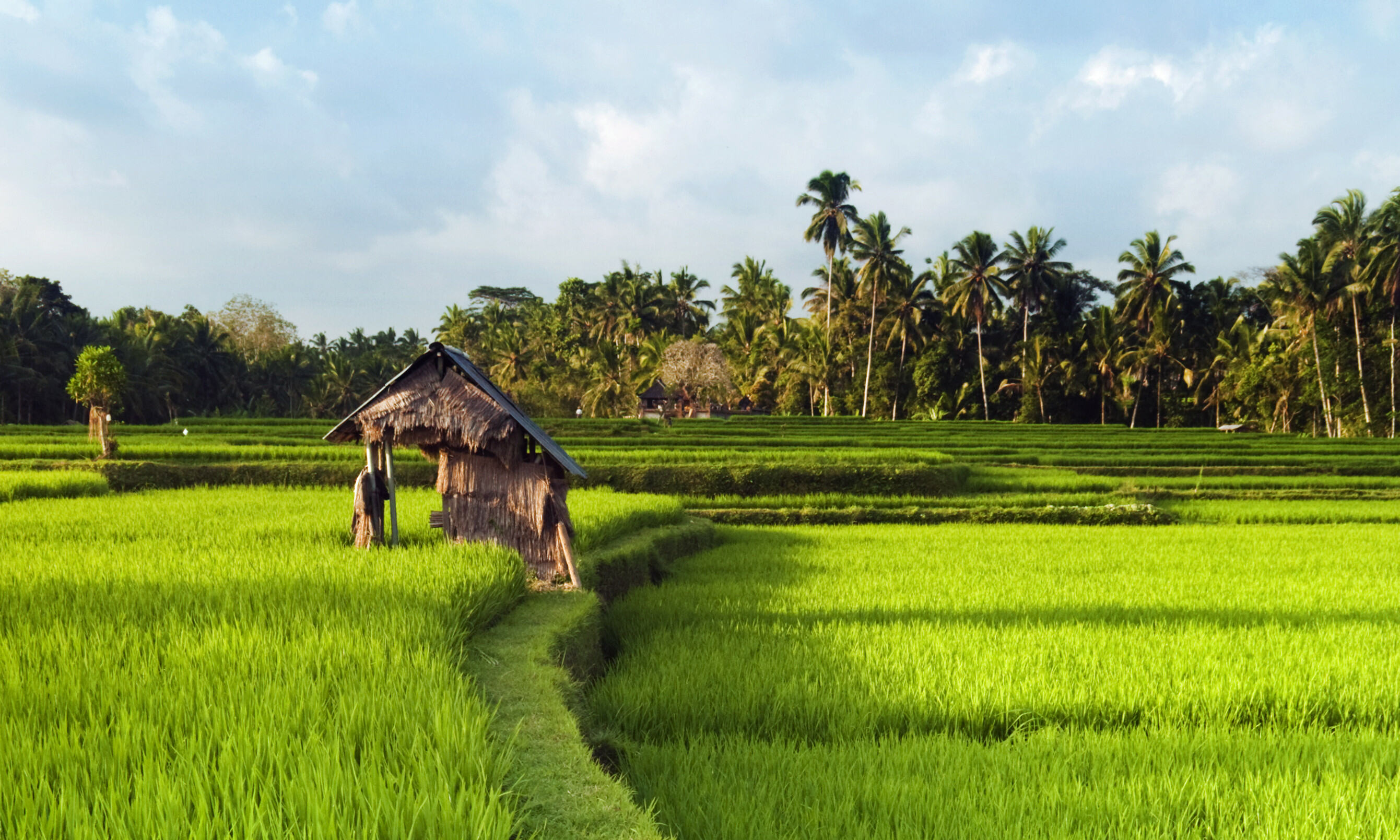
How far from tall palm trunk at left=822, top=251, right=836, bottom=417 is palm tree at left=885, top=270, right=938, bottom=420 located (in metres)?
3.53

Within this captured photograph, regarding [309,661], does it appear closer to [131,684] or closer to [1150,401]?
[131,684]

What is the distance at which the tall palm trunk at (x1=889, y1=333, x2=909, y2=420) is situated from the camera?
4584 cm

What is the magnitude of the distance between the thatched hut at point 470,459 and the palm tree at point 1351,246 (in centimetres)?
3680

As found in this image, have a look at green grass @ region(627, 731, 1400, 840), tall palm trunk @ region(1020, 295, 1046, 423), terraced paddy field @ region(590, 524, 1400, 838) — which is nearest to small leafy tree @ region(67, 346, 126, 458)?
terraced paddy field @ region(590, 524, 1400, 838)

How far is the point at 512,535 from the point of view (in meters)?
6.57

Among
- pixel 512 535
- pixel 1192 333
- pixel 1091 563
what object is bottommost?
pixel 1091 563

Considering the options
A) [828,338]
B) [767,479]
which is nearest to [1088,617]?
[767,479]

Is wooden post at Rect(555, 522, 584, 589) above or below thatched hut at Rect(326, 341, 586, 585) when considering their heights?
below

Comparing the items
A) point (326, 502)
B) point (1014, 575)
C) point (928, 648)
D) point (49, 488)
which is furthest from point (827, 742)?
point (49, 488)

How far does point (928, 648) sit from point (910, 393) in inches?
1727

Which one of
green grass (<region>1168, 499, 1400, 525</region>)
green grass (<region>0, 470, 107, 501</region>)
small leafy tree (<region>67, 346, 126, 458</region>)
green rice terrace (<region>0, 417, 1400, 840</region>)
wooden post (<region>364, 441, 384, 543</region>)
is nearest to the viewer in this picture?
green rice terrace (<region>0, 417, 1400, 840</region>)

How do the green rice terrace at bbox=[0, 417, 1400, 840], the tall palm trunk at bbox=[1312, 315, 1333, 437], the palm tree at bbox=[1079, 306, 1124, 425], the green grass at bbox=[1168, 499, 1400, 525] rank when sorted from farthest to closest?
1. the palm tree at bbox=[1079, 306, 1124, 425]
2. the tall palm trunk at bbox=[1312, 315, 1333, 437]
3. the green grass at bbox=[1168, 499, 1400, 525]
4. the green rice terrace at bbox=[0, 417, 1400, 840]

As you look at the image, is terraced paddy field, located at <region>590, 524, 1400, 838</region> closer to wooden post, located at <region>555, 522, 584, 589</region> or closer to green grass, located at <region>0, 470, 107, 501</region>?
wooden post, located at <region>555, 522, 584, 589</region>

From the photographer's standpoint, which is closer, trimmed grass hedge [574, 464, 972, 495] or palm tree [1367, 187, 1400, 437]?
trimmed grass hedge [574, 464, 972, 495]
